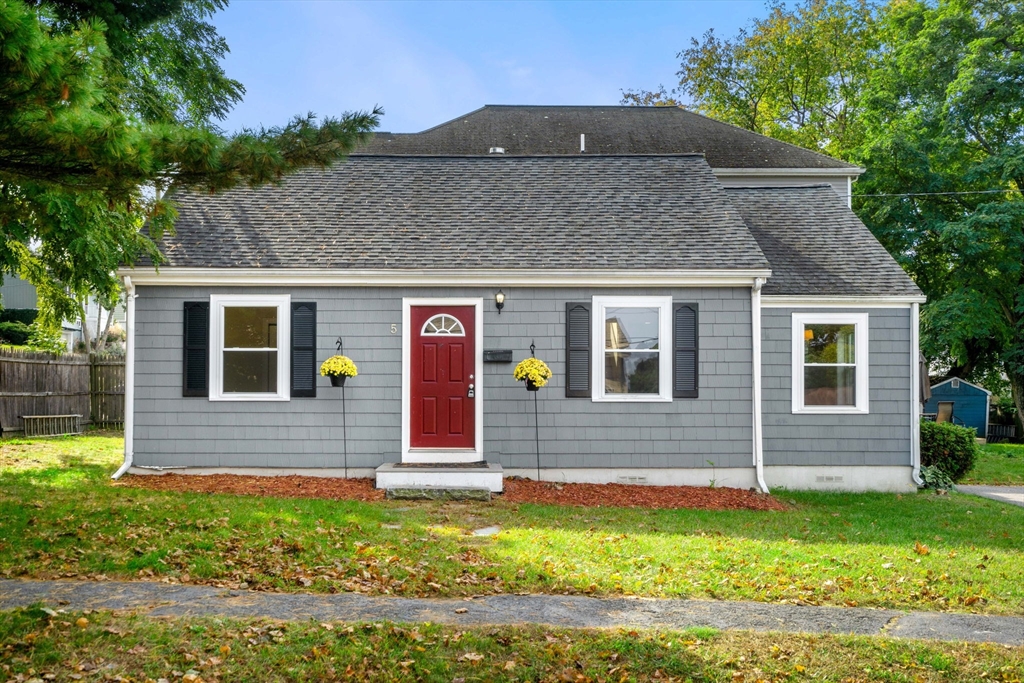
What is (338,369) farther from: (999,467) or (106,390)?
(999,467)

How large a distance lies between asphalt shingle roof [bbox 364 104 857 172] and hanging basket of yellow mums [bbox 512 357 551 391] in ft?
36.2

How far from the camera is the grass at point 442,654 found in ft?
15.5

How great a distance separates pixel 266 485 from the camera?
10961 mm

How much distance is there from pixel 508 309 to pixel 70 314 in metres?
9.19

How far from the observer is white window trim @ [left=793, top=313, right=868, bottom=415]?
1221 centimetres

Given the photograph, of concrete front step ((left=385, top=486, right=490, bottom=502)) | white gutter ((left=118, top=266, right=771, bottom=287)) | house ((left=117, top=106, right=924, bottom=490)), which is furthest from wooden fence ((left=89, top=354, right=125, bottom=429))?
concrete front step ((left=385, top=486, right=490, bottom=502))

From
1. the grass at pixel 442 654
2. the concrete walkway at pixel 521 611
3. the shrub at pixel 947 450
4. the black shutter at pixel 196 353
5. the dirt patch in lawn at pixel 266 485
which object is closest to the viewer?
the grass at pixel 442 654

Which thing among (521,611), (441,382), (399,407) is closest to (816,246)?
(441,382)

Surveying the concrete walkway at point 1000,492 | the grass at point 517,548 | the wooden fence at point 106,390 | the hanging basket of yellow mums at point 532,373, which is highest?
the hanging basket of yellow mums at point 532,373

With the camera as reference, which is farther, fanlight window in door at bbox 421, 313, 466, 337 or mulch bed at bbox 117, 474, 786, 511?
fanlight window in door at bbox 421, 313, 466, 337

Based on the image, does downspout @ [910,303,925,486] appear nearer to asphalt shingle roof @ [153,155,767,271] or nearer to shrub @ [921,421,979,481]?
shrub @ [921,421,979,481]

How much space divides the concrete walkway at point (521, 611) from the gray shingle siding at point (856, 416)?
6.27 m

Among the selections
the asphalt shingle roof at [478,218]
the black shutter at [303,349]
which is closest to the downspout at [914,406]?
the asphalt shingle roof at [478,218]

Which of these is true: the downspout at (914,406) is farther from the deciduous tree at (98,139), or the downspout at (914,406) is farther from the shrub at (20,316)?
the shrub at (20,316)
